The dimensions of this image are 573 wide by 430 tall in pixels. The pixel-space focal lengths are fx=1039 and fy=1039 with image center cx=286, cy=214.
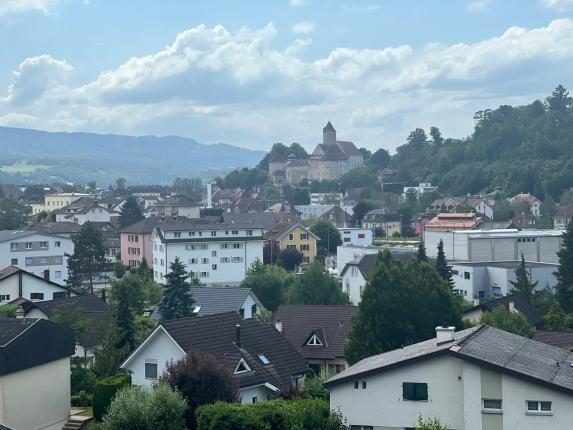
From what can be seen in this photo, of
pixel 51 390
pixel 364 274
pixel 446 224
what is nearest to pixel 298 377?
pixel 51 390

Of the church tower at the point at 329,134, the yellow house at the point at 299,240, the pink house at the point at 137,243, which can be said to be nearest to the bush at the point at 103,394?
the pink house at the point at 137,243

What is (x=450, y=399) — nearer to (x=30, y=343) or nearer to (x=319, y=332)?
(x=30, y=343)

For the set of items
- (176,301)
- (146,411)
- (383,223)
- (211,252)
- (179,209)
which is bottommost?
(146,411)

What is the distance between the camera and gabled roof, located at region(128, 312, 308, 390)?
25559 mm

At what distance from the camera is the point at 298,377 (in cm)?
2755

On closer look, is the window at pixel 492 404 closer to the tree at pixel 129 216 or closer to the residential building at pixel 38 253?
the residential building at pixel 38 253

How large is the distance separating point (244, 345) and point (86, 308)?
12337 millimetres

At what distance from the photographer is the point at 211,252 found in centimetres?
6700

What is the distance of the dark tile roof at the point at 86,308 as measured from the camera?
33531mm

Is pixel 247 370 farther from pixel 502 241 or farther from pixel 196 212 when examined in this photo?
pixel 196 212

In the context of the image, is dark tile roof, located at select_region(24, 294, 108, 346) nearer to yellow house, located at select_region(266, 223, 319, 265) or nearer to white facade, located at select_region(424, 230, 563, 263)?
white facade, located at select_region(424, 230, 563, 263)

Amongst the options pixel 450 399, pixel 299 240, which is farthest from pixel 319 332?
pixel 299 240

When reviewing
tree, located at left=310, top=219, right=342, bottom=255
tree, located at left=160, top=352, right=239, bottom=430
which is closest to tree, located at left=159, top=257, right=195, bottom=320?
tree, located at left=160, top=352, right=239, bottom=430

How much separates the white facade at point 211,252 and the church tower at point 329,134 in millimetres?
122649
